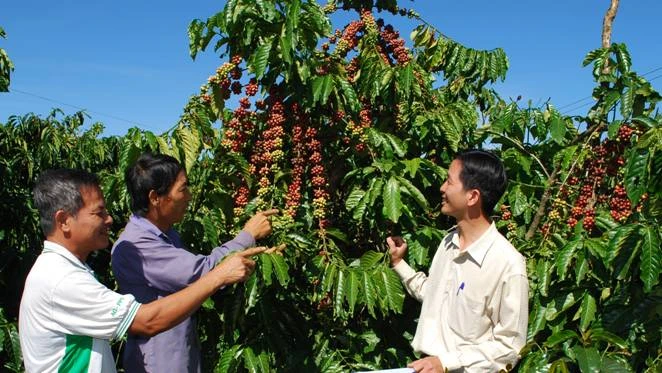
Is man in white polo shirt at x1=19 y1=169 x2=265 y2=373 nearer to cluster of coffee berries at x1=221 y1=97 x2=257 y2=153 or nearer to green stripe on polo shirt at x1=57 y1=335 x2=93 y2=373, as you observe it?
green stripe on polo shirt at x1=57 y1=335 x2=93 y2=373

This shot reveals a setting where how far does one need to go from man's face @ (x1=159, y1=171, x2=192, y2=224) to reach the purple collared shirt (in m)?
0.06

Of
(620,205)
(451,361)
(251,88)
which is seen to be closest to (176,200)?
(251,88)

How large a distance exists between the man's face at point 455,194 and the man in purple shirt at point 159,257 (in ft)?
2.11

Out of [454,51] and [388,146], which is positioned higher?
[454,51]

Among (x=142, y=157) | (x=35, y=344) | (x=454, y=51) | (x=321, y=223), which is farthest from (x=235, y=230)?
(x=454, y=51)

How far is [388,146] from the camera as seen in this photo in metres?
2.42

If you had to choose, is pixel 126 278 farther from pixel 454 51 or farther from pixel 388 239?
pixel 454 51

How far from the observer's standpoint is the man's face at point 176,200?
2105 mm

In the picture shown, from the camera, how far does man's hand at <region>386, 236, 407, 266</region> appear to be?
2.28 meters

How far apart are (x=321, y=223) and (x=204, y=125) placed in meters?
0.60

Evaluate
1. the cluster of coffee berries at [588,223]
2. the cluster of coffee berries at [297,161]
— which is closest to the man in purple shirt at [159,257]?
the cluster of coffee berries at [297,161]

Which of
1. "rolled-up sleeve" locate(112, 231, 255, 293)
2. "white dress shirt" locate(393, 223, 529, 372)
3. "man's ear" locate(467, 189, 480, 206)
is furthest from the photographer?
"rolled-up sleeve" locate(112, 231, 255, 293)

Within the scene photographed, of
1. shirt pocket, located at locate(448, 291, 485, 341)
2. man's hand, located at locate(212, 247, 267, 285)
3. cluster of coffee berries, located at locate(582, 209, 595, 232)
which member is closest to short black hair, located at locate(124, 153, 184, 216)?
man's hand, located at locate(212, 247, 267, 285)

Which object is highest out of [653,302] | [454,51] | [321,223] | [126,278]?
[454,51]
